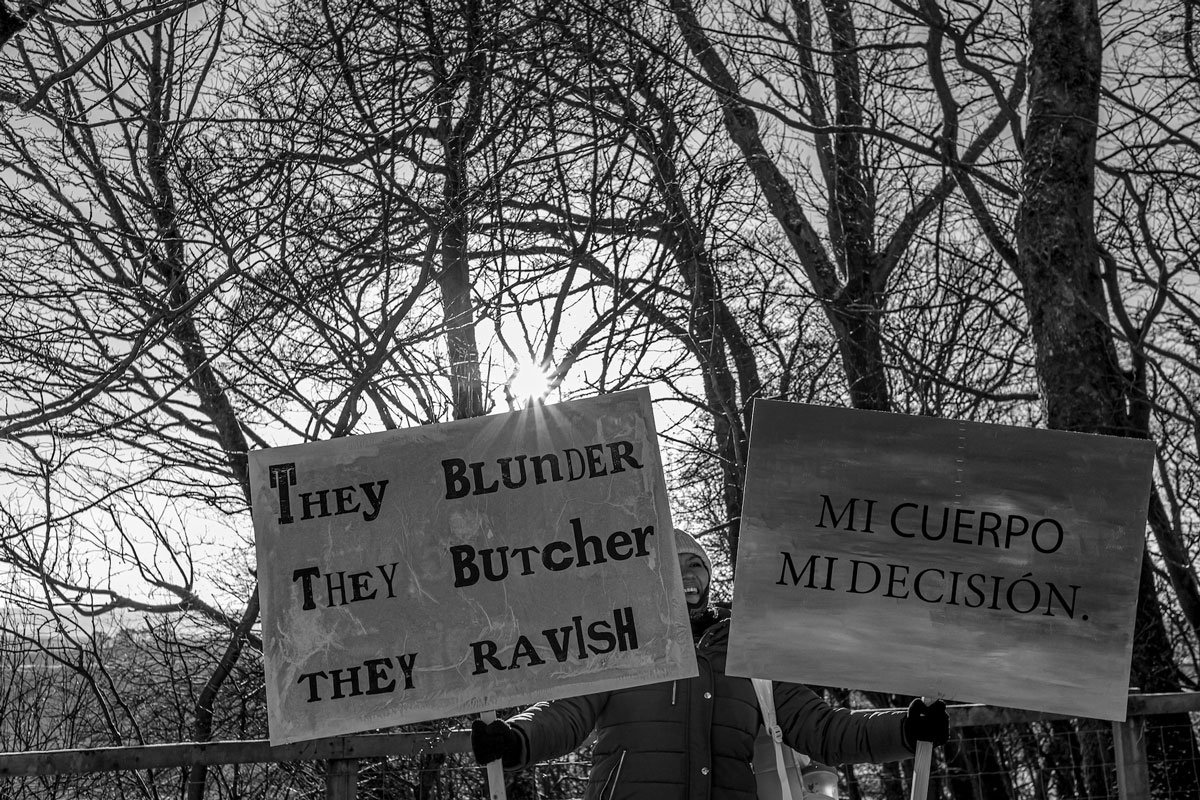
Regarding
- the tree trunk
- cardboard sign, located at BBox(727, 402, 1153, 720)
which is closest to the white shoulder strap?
cardboard sign, located at BBox(727, 402, 1153, 720)

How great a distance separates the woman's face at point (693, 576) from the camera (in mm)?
3203

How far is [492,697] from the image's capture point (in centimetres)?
303

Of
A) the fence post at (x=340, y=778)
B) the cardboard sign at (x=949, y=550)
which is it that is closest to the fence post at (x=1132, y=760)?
the cardboard sign at (x=949, y=550)

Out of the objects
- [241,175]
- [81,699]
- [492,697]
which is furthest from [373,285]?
[492,697]

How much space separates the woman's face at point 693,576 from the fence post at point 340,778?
54.6 inches

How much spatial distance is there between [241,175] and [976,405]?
714 centimetres

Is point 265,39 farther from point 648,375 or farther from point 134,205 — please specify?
point 648,375

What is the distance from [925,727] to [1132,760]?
2.05 m

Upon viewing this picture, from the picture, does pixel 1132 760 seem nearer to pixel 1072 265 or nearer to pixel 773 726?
pixel 773 726

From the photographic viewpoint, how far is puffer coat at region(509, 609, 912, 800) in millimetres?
2867

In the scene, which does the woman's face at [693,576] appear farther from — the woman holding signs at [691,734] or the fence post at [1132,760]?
the fence post at [1132,760]

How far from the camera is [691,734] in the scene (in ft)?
9.59

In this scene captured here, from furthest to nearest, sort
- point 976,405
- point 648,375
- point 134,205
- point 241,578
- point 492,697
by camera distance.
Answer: point 976,405 < point 241,578 < point 134,205 < point 648,375 < point 492,697

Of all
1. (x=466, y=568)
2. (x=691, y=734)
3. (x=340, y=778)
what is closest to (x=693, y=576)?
(x=691, y=734)
